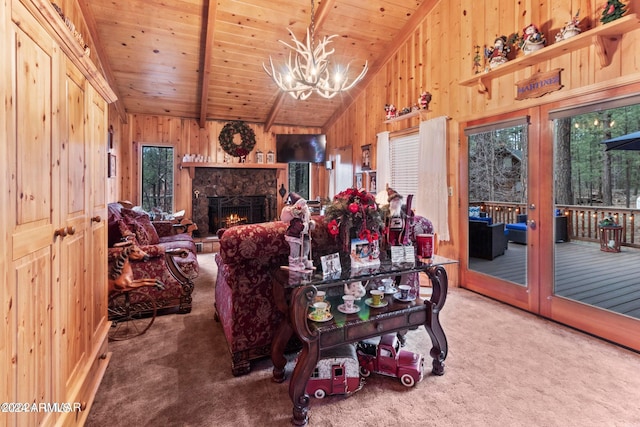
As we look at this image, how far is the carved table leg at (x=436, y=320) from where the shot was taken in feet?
7.06

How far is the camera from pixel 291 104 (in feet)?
21.8

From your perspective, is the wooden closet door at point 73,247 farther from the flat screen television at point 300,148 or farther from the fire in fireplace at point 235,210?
the flat screen television at point 300,148

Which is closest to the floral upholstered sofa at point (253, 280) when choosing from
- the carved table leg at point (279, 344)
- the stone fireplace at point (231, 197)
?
the carved table leg at point (279, 344)

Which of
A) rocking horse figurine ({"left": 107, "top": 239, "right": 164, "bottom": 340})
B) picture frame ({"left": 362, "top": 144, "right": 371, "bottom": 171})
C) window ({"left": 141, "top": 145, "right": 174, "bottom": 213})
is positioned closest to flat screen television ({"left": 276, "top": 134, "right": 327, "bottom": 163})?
picture frame ({"left": 362, "top": 144, "right": 371, "bottom": 171})

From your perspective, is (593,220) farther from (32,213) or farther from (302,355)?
(32,213)

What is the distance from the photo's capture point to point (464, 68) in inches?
158

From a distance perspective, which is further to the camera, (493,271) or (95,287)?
(493,271)

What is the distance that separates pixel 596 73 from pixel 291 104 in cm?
509

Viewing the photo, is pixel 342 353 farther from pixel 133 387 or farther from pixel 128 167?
pixel 128 167

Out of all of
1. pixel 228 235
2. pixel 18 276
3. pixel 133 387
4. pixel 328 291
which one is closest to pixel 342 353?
pixel 328 291

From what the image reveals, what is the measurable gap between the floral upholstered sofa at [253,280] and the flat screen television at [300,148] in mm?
5309

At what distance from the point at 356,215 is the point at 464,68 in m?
3.18

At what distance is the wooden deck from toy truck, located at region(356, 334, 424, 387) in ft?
6.67

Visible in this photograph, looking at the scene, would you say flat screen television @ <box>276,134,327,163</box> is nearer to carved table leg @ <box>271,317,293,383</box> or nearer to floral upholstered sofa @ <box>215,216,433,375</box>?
floral upholstered sofa @ <box>215,216,433,375</box>
